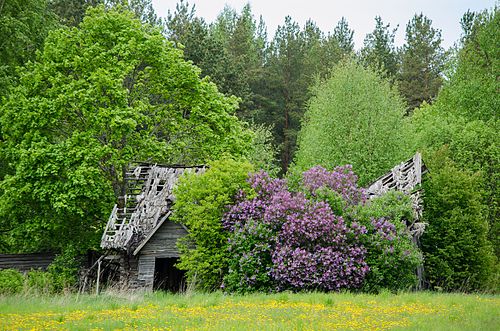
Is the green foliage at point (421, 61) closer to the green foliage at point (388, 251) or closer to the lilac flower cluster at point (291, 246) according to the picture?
the green foliage at point (388, 251)

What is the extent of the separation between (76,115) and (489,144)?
23.2m

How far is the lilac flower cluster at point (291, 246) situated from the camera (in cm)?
2125

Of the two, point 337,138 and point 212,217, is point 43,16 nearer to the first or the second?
point 212,217

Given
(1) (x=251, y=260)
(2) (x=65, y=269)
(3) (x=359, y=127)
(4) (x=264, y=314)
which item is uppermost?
(3) (x=359, y=127)

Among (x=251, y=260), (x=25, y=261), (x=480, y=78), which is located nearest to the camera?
(x=251, y=260)

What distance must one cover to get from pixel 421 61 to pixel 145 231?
44204mm

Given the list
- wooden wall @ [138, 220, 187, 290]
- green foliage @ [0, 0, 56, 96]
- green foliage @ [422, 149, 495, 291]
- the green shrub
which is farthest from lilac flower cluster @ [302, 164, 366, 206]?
green foliage @ [0, 0, 56, 96]

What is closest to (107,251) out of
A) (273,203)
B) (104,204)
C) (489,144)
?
(104,204)

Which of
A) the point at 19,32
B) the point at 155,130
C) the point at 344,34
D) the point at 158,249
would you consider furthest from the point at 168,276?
the point at 344,34

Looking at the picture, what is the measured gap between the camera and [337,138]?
36.7m

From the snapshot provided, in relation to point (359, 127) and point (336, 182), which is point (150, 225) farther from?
point (359, 127)

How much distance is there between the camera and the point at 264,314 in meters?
14.0

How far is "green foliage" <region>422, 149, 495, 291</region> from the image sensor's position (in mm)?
27234

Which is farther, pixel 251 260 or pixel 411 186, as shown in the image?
pixel 411 186
